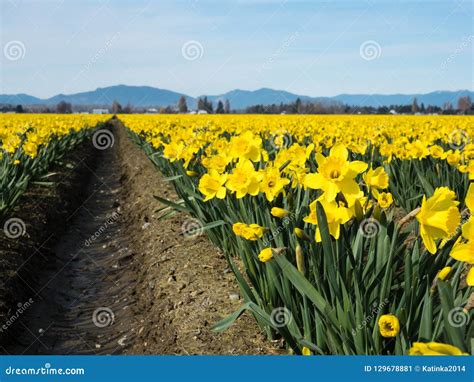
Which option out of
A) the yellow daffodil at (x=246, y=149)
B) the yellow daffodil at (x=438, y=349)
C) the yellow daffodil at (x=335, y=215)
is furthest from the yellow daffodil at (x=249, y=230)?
the yellow daffodil at (x=438, y=349)

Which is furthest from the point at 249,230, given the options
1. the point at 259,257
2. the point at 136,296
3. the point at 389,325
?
the point at 136,296

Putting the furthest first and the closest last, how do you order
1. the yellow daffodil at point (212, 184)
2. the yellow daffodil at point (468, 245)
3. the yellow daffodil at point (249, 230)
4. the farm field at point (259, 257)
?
the yellow daffodil at point (212, 184) → the yellow daffodil at point (249, 230) → the farm field at point (259, 257) → the yellow daffodil at point (468, 245)

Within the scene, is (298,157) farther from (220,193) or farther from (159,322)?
(159,322)

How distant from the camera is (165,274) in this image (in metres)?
4.61

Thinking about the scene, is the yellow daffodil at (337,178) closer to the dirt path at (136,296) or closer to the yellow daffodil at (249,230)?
the yellow daffodil at (249,230)

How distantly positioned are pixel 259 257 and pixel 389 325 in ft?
2.11

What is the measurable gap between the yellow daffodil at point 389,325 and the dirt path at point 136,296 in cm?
110

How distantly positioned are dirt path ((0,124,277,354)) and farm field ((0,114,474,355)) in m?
0.02

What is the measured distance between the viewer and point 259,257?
7.70ft

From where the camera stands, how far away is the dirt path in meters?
3.43

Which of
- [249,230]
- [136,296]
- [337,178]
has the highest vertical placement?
[337,178]

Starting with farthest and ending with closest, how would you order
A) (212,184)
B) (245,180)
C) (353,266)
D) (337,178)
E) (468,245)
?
(212,184) < (245,180) < (353,266) < (337,178) < (468,245)

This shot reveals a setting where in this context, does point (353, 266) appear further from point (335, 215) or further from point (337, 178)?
point (337, 178)

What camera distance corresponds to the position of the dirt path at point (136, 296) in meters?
3.43
